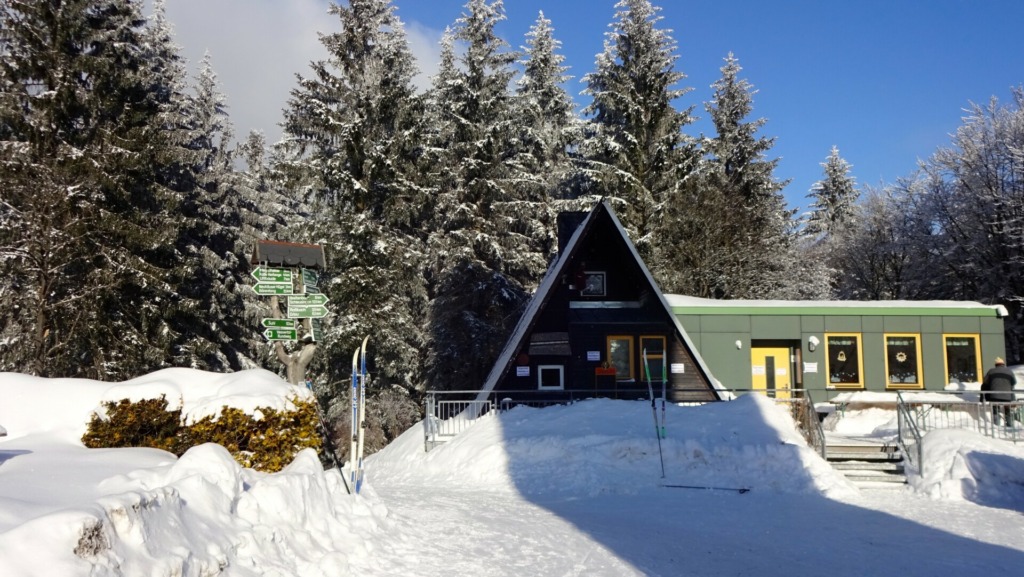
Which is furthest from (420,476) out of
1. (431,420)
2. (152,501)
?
(152,501)

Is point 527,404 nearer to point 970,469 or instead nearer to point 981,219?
point 970,469

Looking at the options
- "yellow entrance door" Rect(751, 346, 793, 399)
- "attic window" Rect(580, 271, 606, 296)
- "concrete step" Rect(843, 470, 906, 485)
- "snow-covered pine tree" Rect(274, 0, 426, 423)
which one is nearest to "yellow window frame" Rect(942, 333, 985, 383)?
"yellow entrance door" Rect(751, 346, 793, 399)

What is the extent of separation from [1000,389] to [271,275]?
53.2ft

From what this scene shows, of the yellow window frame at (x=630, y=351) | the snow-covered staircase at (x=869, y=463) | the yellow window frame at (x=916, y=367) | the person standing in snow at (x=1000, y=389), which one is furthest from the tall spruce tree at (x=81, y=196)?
the person standing in snow at (x=1000, y=389)

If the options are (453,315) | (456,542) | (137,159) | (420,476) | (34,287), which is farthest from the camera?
(453,315)

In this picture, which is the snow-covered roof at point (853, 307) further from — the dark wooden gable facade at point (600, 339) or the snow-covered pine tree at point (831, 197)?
the snow-covered pine tree at point (831, 197)

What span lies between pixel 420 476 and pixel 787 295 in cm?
2375

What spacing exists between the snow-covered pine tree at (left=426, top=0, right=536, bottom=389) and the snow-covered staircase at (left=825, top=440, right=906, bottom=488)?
55.6 ft

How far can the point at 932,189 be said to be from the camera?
124ft

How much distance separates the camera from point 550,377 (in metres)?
21.2

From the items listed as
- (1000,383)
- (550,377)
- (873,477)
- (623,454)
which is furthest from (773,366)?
(623,454)

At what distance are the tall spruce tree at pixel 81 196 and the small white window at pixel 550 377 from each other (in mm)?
12130

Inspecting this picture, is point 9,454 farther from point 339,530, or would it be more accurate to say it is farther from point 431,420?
point 431,420

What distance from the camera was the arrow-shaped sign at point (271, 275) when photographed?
1164 centimetres
